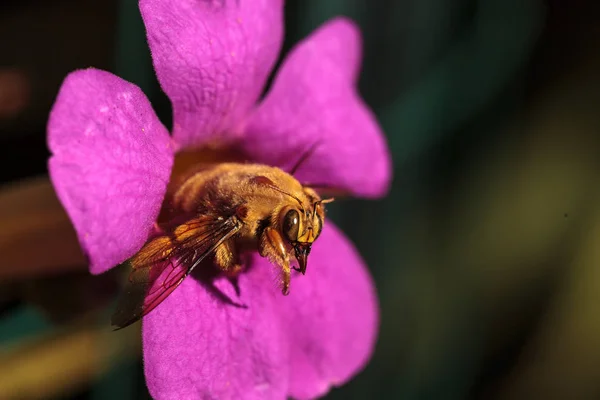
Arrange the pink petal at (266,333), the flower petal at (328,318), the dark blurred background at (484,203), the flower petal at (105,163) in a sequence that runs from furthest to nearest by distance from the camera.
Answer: the dark blurred background at (484,203) < the flower petal at (328,318) < the pink petal at (266,333) < the flower petal at (105,163)

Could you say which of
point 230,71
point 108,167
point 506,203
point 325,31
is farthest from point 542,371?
point 108,167

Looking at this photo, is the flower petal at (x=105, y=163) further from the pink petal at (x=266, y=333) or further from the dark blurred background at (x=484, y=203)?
the dark blurred background at (x=484, y=203)

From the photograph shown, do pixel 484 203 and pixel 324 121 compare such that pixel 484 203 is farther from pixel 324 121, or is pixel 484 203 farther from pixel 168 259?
pixel 168 259

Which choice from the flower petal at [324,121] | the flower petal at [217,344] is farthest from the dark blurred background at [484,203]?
the flower petal at [217,344]

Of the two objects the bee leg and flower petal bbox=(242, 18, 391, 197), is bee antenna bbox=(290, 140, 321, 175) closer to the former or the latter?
flower petal bbox=(242, 18, 391, 197)

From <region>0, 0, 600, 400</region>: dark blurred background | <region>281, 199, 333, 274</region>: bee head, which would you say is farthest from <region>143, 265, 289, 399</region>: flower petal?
<region>0, 0, 600, 400</region>: dark blurred background

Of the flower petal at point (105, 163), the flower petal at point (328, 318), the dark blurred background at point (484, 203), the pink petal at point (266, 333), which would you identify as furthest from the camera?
the dark blurred background at point (484, 203)
